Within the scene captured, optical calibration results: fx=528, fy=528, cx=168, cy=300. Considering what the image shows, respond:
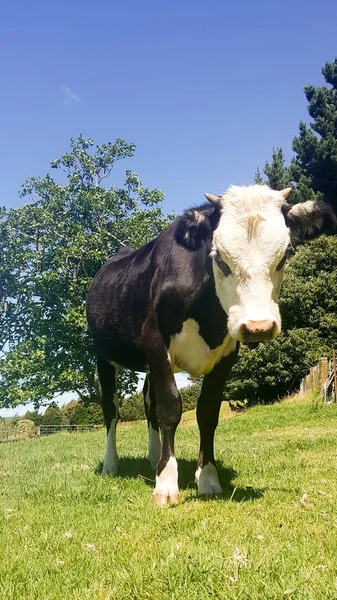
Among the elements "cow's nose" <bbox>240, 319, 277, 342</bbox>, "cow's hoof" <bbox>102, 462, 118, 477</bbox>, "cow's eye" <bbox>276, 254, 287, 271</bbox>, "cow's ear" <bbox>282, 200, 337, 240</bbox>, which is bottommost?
"cow's hoof" <bbox>102, 462, 118, 477</bbox>

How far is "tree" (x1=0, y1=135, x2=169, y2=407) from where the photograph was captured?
24.7 m

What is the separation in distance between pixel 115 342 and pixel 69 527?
101 inches

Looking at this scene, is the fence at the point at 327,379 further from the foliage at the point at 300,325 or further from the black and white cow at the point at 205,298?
the black and white cow at the point at 205,298

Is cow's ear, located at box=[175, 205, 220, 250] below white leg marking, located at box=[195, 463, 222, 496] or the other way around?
the other way around

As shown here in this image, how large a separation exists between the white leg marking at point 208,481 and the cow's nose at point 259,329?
170 cm

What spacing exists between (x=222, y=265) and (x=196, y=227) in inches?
28.7

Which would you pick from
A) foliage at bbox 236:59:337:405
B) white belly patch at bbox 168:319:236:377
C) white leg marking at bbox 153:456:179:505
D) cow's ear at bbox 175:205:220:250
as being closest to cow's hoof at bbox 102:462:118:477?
white leg marking at bbox 153:456:179:505

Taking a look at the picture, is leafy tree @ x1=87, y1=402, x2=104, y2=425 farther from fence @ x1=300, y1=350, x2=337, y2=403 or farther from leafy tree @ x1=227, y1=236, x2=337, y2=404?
fence @ x1=300, y1=350, x2=337, y2=403

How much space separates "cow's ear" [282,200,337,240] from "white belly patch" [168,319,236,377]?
1.14 m

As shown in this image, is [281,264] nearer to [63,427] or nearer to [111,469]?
[111,469]

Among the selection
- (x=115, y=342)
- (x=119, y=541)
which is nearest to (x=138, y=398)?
(x=115, y=342)

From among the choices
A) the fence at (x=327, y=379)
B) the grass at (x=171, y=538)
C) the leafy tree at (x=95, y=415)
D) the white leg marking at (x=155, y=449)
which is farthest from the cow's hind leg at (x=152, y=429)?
the leafy tree at (x=95, y=415)

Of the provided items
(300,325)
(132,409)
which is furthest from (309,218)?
(132,409)

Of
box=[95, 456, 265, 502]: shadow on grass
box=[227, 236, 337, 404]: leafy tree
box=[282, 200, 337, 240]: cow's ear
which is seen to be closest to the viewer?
box=[95, 456, 265, 502]: shadow on grass
